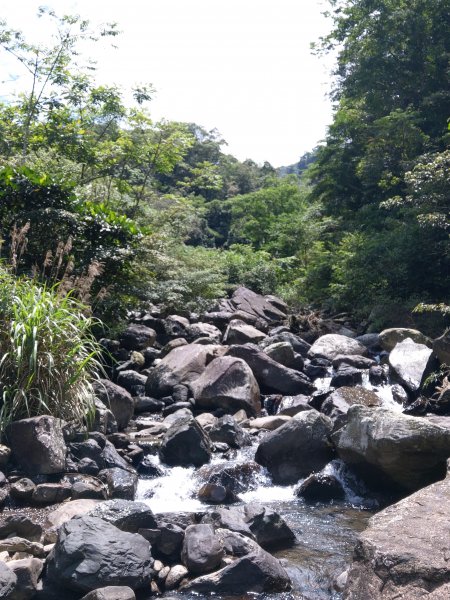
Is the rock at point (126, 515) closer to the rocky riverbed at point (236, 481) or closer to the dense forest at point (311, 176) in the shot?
the rocky riverbed at point (236, 481)

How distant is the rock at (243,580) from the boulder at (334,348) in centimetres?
796

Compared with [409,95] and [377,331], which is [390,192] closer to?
[409,95]

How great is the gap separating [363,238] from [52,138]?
815 centimetres

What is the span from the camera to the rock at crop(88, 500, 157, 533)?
523 centimetres

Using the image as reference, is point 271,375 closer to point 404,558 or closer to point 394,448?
point 394,448

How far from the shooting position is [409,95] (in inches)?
784

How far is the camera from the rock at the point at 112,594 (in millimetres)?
4279

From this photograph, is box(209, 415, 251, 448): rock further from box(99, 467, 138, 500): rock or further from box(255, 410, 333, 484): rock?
box(99, 467, 138, 500): rock

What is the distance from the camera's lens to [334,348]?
13.1 metres

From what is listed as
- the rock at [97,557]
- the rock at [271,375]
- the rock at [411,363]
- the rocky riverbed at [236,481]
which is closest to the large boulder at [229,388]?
the rocky riverbed at [236,481]

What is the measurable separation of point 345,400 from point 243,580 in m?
4.96

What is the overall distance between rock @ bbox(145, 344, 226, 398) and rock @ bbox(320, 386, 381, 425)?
236 centimetres

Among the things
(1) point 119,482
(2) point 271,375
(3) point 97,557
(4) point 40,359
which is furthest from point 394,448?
(2) point 271,375

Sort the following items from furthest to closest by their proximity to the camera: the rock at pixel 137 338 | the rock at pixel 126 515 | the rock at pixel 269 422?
the rock at pixel 137 338, the rock at pixel 269 422, the rock at pixel 126 515
